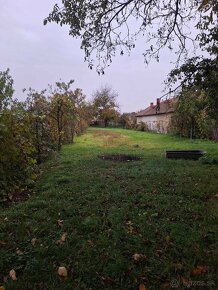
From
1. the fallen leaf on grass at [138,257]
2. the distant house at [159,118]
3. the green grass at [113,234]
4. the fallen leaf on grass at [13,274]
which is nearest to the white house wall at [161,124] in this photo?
the distant house at [159,118]

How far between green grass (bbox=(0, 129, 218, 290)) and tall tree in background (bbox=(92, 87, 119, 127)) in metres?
45.5

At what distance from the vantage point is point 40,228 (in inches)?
169

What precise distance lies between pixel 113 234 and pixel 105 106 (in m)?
49.8

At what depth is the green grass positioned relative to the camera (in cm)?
317

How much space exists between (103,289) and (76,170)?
544 cm

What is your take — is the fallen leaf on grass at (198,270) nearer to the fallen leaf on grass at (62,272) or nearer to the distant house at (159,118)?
the fallen leaf on grass at (62,272)

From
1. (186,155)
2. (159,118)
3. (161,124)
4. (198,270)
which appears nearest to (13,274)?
(198,270)

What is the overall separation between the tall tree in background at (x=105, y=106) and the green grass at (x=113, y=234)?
45.5m

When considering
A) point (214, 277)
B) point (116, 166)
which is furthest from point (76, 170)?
point (214, 277)

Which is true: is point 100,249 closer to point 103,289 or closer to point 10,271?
point 103,289

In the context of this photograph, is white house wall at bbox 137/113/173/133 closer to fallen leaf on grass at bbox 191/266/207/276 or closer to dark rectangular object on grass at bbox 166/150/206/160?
dark rectangular object on grass at bbox 166/150/206/160

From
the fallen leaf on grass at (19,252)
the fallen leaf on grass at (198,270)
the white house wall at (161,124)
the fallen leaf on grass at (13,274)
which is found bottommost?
the fallen leaf on grass at (13,274)

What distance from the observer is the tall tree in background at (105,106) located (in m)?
51.9

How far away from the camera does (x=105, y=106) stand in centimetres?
5309
